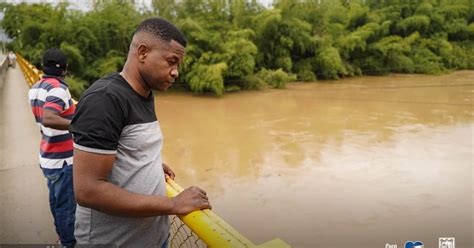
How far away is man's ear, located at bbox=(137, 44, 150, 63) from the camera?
1180 mm

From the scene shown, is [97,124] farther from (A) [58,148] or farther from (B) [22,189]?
(B) [22,189]

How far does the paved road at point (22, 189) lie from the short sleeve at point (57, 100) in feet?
3.76

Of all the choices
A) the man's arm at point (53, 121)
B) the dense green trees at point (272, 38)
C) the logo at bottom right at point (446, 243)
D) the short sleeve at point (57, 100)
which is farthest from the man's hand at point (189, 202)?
the dense green trees at point (272, 38)

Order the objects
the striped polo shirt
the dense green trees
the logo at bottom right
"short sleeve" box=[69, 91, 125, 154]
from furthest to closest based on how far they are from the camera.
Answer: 1. the dense green trees
2. the logo at bottom right
3. the striped polo shirt
4. "short sleeve" box=[69, 91, 125, 154]

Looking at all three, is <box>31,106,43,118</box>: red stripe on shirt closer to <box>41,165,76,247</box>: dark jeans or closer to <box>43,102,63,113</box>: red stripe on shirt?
<box>43,102,63,113</box>: red stripe on shirt

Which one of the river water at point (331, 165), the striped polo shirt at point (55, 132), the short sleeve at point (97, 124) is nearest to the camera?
the short sleeve at point (97, 124)

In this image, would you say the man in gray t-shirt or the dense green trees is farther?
the dense green trees

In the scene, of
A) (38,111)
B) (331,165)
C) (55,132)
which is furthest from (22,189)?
(331,165)

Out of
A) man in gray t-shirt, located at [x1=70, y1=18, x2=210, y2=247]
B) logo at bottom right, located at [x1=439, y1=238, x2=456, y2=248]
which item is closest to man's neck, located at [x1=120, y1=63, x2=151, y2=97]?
man in gray t-shirt, located at [x1=70, y1=18, x2=210, y2=247]

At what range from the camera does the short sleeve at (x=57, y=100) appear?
2252 mm

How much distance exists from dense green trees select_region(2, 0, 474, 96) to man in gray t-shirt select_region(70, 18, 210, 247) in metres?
12.0

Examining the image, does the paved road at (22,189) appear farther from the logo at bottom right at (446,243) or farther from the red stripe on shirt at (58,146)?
the logo at bottom right at (446,243)

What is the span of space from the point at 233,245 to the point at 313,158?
6822 millimetres

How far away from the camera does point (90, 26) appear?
604 inches
